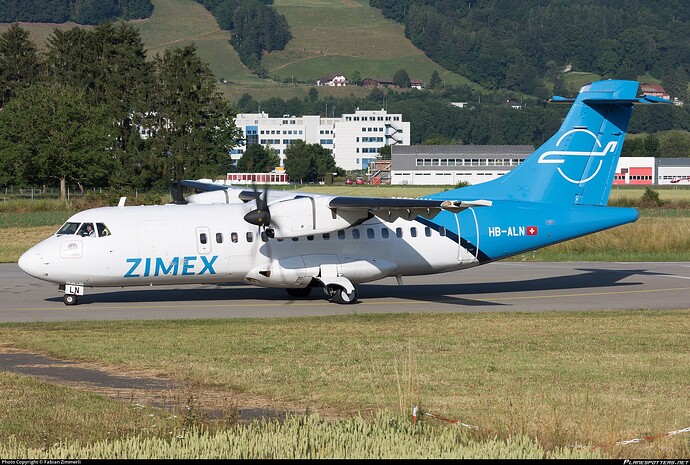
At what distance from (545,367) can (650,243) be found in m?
28.1

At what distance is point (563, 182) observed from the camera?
32.0 metres

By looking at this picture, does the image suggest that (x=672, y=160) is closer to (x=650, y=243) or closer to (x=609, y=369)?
(x=650, y=243)

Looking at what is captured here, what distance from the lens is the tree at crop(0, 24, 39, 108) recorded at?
108 metres

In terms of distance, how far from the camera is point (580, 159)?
3231 cm

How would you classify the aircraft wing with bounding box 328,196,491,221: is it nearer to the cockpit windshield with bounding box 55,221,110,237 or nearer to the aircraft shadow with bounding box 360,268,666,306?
the aircraft shadow with bounding box 360,268,666,306

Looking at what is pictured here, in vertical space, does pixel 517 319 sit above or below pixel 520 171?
below

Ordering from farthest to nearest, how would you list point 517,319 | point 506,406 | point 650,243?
point 650,243 → point 517,319 → point 506,406

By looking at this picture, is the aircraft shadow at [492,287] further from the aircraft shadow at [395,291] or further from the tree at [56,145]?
the tree at [56,145]

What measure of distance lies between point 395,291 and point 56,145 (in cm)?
5197

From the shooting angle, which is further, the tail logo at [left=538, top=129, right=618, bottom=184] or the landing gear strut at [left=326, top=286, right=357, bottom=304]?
the tail logo at [left=538, top=129, right=618, bottom=184]

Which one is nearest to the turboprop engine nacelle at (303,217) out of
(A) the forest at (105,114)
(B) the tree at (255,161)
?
(A) the forest at (105,114)

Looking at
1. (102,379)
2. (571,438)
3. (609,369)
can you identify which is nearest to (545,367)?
(609,369)

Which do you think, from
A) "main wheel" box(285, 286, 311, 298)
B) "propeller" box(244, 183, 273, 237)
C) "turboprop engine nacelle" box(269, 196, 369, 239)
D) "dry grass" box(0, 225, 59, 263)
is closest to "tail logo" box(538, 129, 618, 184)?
"turboprop engine nacelle" box(269, 196, 369, 239)

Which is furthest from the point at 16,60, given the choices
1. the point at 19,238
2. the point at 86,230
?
the point at 86,230
